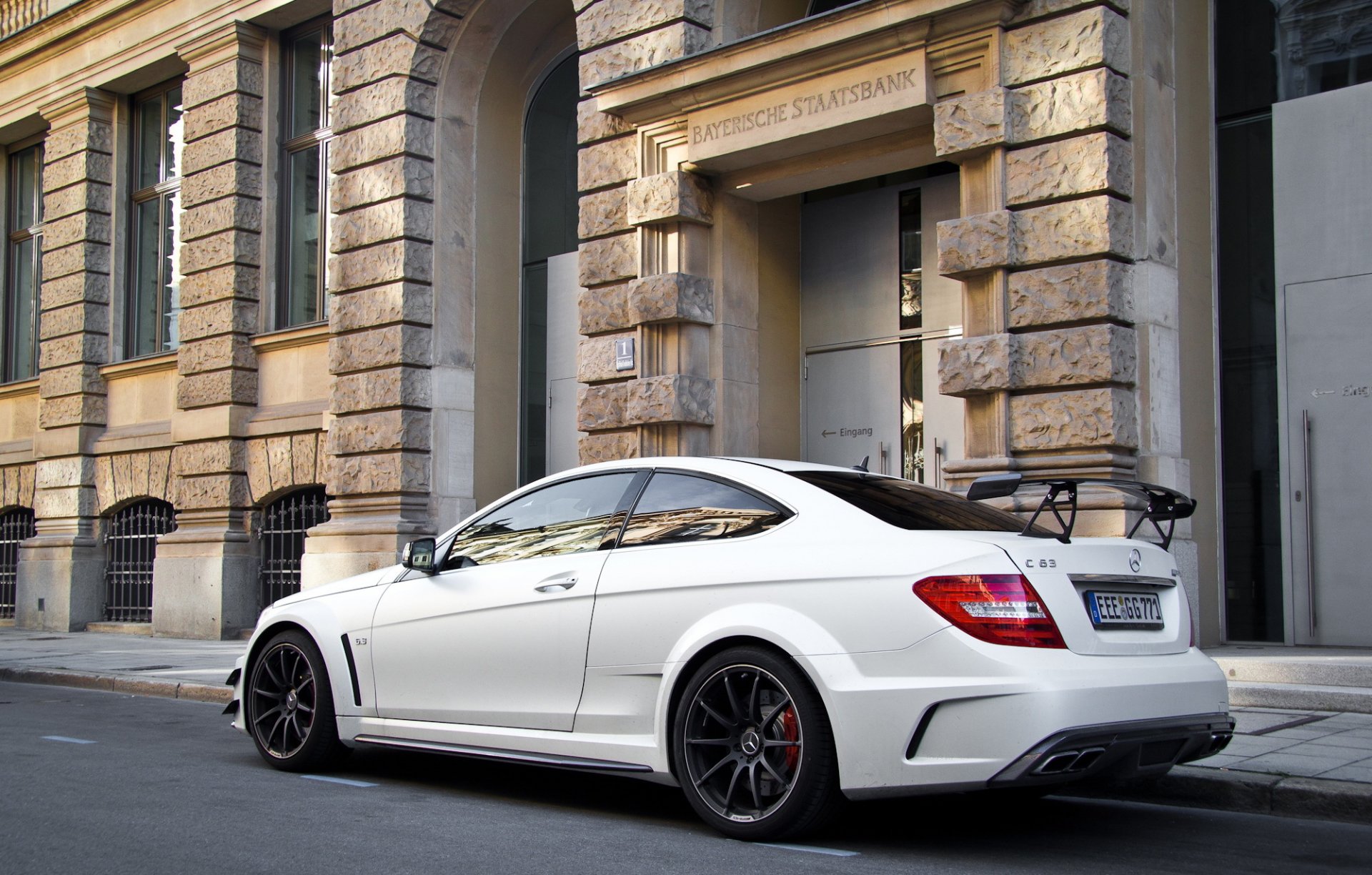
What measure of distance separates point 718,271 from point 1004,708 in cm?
808

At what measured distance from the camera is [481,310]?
15250 millimetres

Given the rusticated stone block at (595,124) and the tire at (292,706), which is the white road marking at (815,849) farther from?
the rusticated stone block at (595,124)

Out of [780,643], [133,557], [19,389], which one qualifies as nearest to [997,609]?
[780,643]

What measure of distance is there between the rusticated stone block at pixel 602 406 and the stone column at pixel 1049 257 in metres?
3.22

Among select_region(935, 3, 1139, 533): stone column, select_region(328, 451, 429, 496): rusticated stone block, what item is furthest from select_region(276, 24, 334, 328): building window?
select_region(935, 3, 1139, 533): stone column

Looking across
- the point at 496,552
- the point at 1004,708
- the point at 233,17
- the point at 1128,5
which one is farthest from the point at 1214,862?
the point at 233,17

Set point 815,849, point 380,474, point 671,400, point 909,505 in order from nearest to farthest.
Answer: point 815,849 → point 909,505 → point 671,400 → point 380,474

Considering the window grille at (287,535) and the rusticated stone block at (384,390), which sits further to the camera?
the window grille at (287,535)

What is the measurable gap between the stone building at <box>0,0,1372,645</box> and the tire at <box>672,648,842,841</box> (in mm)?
4762

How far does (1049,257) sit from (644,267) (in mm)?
3865

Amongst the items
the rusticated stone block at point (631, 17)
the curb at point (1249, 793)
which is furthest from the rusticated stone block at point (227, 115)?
the curb at point (1249, 793)

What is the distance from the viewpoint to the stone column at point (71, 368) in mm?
18859

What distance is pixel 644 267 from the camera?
1237cm

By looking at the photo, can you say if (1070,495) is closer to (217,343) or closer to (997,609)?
(997,609)
